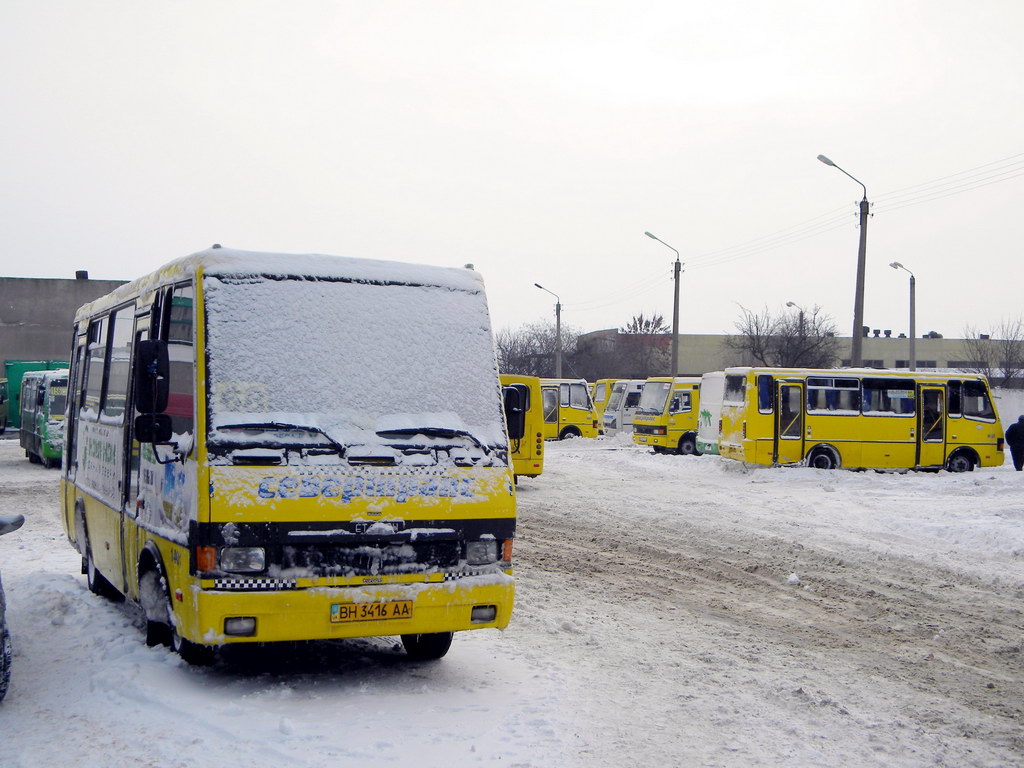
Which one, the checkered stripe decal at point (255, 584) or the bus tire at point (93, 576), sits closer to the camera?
the checkered stripe decal at point (255, 584)

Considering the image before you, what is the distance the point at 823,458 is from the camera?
84.8ft

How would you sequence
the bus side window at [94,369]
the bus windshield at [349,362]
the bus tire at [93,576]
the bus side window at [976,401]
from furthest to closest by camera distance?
the bus side window at [976,401] → the bus tire at [93,576] → the bus side window at [94,369] → the bus windshield at [349,362]

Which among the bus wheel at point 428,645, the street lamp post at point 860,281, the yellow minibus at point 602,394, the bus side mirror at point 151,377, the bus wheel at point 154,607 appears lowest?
the bus wheel at point 428,645

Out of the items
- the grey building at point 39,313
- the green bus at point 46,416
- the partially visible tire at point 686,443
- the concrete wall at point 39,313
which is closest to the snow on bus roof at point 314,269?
the green bus at point 46,416

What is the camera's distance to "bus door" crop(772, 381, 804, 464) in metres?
25.6

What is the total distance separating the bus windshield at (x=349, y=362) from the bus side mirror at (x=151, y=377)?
0.28 metres

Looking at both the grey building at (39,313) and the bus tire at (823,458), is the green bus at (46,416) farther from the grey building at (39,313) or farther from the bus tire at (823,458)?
the grey building at (39,313)

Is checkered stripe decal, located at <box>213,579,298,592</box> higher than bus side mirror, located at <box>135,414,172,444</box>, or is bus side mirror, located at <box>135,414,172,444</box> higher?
bus side mirror, located at <box>135,414,172,444</box>

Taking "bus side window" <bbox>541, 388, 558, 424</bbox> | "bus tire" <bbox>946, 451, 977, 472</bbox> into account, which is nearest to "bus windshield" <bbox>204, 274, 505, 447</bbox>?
"bus tire" <bbox>946, 451, 977, 472</bbox>

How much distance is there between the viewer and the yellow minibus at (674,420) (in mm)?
34875

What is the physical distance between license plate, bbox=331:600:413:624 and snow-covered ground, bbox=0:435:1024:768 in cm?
50

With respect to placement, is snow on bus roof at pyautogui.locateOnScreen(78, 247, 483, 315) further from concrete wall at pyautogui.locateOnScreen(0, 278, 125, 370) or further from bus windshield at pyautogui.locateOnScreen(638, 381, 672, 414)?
concrete wall at pyautogui.locateOnScreen(0, 278, 125, 370)

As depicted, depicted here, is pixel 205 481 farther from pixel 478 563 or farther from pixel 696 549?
pixel 696 549

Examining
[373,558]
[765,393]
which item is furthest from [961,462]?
[373,558]
